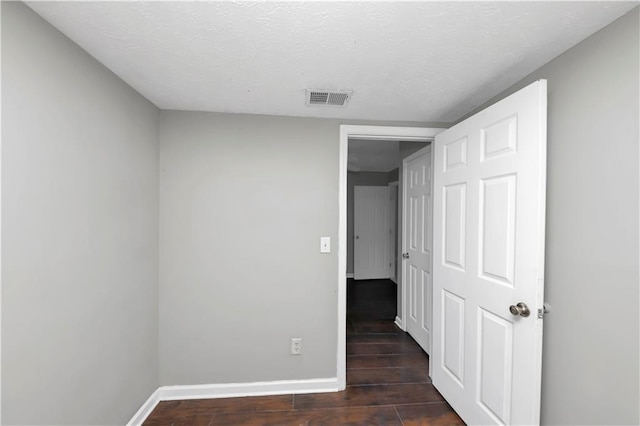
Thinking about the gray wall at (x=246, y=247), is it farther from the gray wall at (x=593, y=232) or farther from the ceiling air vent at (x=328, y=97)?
the gray wall at (x=593, y=232)

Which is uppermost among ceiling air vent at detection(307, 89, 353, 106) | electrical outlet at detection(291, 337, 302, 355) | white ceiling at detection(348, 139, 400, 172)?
white ceiling at detection(348, 139, 400, 172)

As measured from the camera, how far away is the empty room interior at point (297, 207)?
0.97 metres

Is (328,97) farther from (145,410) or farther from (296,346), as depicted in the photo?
(145,410)

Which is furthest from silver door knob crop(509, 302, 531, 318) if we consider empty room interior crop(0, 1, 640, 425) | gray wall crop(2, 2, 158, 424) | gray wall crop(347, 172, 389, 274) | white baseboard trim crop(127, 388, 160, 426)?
gray wall crop(347, 172, 389, 274)

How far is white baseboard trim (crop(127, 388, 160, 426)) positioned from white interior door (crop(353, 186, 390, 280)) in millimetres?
4081

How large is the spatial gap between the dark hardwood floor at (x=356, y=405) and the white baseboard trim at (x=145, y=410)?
36 mm

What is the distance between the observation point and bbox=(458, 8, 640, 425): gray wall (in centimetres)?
96

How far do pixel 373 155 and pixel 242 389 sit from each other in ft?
11.2

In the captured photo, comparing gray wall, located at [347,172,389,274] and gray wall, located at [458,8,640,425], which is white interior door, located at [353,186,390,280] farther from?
gray wall, located at [458,8,640,425]

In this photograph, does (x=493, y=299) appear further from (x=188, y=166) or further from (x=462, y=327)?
(x=188, y=166)

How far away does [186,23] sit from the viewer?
1009 mm

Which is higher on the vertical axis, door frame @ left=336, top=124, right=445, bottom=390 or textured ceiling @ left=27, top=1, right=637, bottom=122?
textured ceiling @ left=27, top=1, right=637, bottom=122

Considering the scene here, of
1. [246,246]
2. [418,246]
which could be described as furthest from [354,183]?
[246,246]

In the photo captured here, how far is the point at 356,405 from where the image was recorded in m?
1.86
